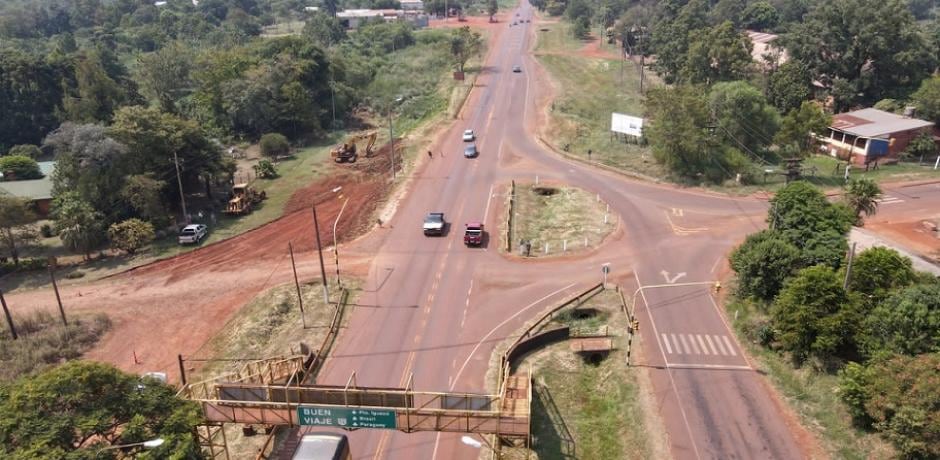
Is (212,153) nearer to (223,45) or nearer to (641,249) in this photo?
(641,249)

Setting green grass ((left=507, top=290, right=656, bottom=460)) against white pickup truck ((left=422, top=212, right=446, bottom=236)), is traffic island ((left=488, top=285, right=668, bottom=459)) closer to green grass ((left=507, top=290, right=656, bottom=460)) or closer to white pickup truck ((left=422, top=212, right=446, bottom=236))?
green grass ((left=507, top=290, right=656, bottom=460))

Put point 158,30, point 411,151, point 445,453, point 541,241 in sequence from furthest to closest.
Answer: point 158,30 < point 411,151 < point 541,241 < point 445,453

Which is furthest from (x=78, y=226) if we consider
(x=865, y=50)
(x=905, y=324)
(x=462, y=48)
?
(x=865, y=50)

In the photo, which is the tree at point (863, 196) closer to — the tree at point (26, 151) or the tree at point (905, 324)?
the tree at point (905, 324)

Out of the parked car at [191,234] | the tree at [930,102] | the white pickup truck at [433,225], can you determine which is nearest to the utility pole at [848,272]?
the white pickup truck at [433,225]

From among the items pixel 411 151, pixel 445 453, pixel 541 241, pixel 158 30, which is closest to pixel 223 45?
pixel 158 30

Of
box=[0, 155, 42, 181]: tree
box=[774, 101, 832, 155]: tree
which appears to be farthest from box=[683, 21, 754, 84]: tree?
box=[0, 155, 42, 181]: tree

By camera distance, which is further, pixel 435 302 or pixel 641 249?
pixel 641 249
